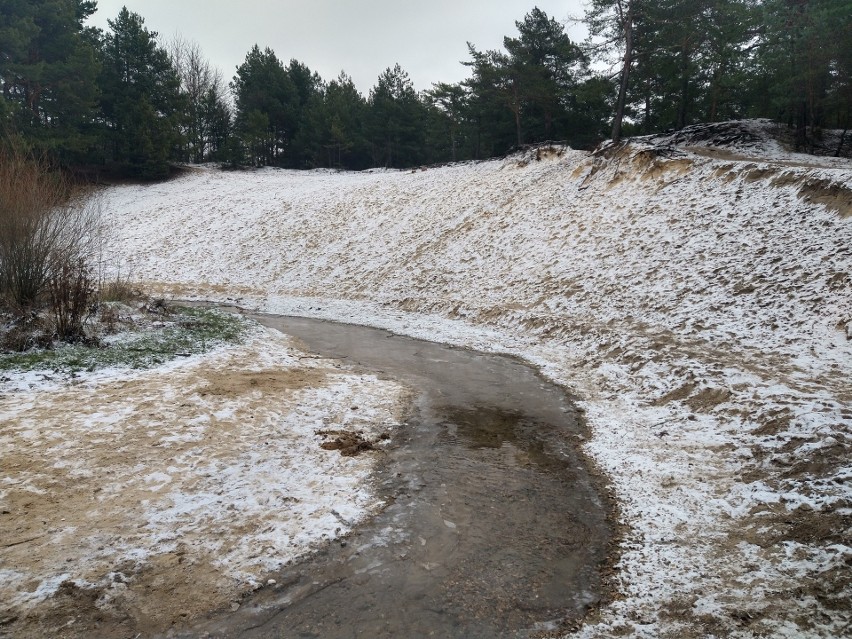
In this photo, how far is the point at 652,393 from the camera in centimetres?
836

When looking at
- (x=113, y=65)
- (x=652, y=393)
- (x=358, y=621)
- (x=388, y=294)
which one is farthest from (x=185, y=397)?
(x=113, y=65)

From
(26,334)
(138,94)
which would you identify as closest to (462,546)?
(26,334)

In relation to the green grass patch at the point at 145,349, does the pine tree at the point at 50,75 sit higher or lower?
higher

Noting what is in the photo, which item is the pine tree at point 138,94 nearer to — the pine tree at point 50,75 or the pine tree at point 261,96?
the pine tree at point 50,75

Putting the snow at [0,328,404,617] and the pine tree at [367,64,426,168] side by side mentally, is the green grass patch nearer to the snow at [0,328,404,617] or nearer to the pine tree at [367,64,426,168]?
the snow at [0,328,404,617]

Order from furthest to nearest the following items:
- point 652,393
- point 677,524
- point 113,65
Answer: point 113,65 → point 652,393 → point 677,524

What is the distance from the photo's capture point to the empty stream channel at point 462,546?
380 centimetres

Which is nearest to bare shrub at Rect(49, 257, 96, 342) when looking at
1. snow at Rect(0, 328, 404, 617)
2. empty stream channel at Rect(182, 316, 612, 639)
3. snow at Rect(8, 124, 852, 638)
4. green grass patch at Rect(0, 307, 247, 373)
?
green grass patch at Rect(0, 307, 247, 373)

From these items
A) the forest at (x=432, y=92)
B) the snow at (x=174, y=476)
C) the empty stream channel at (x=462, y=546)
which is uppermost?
the forest at (x=432, y=92)

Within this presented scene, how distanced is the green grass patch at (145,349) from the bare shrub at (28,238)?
2.00m

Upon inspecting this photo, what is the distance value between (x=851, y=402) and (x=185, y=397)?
360 inches

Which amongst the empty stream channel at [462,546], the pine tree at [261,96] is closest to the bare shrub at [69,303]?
the empty stream channel at [462,546]

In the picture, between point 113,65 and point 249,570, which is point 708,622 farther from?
point 113,65

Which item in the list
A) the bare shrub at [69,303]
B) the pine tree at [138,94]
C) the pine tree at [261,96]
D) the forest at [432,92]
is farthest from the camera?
the pine tree at [261,96]
